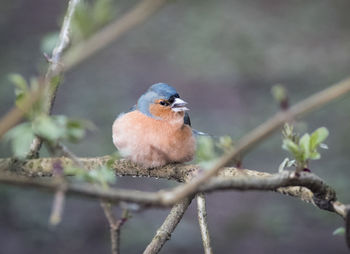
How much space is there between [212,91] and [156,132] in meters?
6.93

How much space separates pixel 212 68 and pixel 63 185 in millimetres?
9557

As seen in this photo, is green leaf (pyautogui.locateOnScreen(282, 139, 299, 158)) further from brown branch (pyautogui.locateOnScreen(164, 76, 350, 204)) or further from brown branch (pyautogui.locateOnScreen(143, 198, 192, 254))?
brown branch (pyautogui.locateOnScreen(143, 198, 192, 254))

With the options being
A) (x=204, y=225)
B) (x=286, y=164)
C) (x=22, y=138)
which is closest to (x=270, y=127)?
(x=22, y=138)

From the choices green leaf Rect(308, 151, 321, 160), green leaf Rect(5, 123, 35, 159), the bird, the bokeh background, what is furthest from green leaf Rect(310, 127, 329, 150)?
the bokeh background

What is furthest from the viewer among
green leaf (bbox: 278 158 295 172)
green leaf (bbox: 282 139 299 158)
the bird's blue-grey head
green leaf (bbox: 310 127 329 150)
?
the bird's blue-grey head

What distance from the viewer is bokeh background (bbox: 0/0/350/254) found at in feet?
21.3

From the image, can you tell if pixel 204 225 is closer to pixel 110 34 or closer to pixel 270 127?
pixel 270 127

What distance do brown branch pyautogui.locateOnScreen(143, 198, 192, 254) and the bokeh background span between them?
10.4 feet

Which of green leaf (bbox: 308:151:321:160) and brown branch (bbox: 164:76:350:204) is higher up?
green leaf (bbox: 308:151:321:160)

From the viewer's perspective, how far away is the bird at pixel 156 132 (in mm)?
2977

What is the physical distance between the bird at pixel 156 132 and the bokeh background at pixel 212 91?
1.93m

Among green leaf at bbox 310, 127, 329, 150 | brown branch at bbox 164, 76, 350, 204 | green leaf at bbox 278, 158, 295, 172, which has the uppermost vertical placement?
green leaf at bbox 278, 158, 295, 172

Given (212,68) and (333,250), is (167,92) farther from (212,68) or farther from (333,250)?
(212,68)

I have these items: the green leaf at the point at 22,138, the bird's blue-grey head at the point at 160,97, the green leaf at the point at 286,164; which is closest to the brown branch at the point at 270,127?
the green leaf at the point at 22,138
